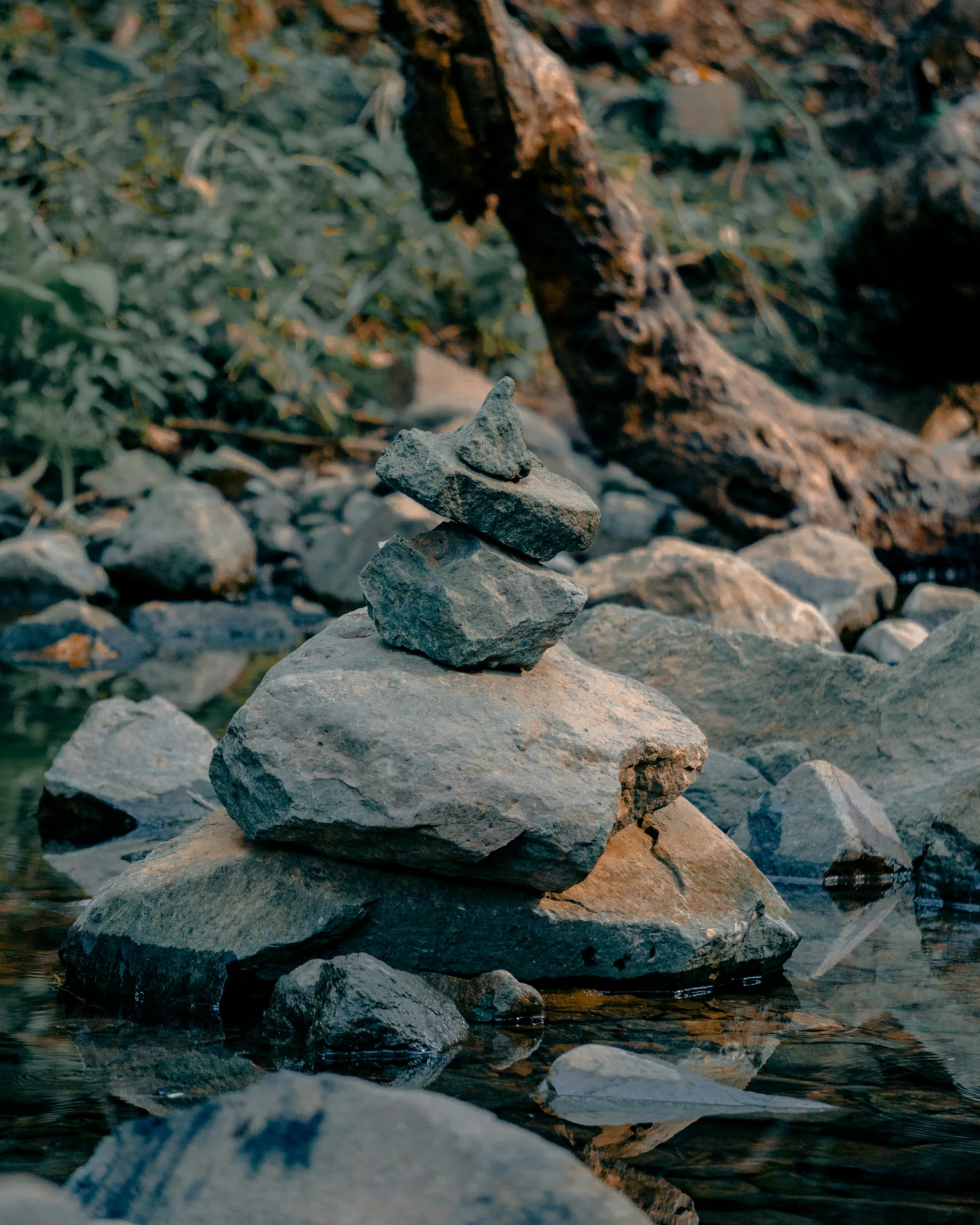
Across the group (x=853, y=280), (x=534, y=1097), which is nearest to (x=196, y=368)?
(x=853, y=280)

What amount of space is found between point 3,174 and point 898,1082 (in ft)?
29.7

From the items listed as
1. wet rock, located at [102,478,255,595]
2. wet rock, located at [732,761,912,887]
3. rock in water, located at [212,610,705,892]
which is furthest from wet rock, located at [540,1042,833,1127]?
wet rock, located at [102,478,255,595]

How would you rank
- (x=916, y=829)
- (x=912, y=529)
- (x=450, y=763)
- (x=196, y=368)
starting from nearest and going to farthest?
(x=450, y=763) → (x=916, y=829) → (x=912, y=529) → (x=196, y=368)

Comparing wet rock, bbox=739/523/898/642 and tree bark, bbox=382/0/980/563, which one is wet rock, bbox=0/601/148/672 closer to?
tree bark, bbox=382/0/980/563

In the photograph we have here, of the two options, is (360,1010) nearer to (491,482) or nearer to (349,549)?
(491,482)

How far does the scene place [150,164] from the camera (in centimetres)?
1002

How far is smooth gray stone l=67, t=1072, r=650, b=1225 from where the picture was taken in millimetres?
1360

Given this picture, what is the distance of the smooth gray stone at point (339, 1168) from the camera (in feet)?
4.46

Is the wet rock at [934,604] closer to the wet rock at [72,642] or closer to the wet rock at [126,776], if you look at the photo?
the wet rock at [126,776]

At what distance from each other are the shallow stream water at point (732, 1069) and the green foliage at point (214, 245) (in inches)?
232

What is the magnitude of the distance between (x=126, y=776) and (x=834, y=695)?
2003 mm

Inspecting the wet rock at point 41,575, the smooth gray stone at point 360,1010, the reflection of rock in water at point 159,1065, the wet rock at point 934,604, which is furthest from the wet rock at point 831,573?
the reflection of rock in water at point 159,1065

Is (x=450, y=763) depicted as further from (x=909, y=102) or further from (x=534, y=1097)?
(x=909, y=102)

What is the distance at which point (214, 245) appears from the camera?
30.6 feet
